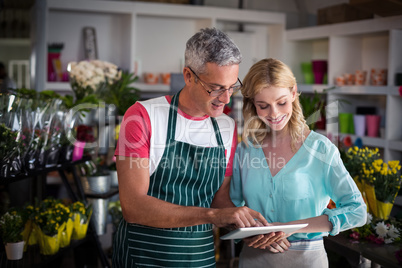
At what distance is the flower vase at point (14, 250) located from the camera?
2.36m

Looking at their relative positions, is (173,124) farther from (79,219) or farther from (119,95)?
(119,95)

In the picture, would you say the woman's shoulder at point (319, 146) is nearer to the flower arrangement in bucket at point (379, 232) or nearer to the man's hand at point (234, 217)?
the man's hand at point (234, 217)

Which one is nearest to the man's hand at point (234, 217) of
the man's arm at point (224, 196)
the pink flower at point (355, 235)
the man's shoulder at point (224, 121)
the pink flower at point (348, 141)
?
the man's arm at point (224, 196)

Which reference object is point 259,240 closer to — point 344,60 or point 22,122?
point 22,122

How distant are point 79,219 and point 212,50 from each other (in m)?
1.61

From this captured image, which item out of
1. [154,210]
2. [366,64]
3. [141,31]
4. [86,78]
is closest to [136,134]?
[154,210]

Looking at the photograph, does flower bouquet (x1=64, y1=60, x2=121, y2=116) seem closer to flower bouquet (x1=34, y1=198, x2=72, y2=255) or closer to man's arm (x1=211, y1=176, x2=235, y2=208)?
flower bouquet (x1=34, y1=198, x2=72, y2=255)

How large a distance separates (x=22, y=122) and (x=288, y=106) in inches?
49.2

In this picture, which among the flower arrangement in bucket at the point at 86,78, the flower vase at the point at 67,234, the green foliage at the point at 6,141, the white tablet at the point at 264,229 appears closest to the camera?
the white tablet at the point at 264,229

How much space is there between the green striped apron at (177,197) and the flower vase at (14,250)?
0.86 metres

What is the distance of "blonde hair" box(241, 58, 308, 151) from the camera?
1.74m

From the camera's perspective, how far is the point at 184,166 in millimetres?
1706

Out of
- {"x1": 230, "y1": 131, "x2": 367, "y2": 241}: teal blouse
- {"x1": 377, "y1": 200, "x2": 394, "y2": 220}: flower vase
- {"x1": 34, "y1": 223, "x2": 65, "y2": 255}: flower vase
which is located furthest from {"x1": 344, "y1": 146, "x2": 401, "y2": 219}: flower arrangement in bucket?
{"x1": 34, "y1": 223, "x2": 65, "y2": 255}: flower vase

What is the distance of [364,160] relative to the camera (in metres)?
2.42
